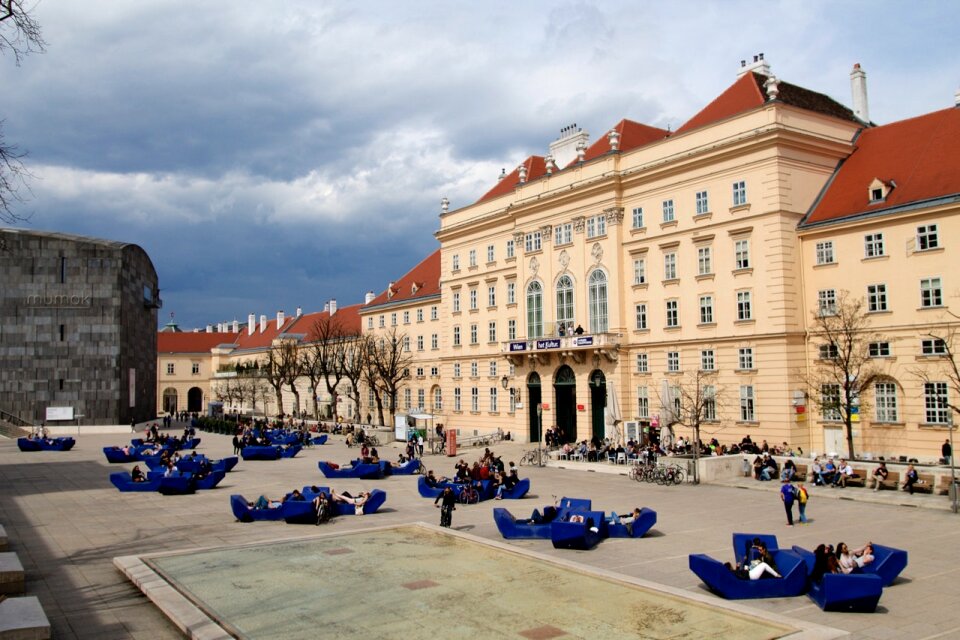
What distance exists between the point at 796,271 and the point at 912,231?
18.0 ft

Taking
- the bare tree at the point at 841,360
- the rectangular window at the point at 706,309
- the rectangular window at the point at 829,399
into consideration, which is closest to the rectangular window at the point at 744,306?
the rectangular window at the point at 706,309

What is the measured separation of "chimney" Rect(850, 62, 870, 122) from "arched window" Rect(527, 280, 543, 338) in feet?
69.2

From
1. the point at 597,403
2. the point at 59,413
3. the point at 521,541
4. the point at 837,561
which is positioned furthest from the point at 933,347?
the point at 59,413

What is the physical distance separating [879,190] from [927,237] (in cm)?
352

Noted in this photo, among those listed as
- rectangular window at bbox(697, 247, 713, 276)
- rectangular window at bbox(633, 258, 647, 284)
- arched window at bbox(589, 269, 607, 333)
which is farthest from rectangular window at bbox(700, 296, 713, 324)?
arched window at bbox(589, 269, 607, 333)

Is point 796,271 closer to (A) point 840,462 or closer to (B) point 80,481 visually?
(A) point 840,462

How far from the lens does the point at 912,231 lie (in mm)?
34125

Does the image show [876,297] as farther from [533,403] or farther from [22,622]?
[22,622]

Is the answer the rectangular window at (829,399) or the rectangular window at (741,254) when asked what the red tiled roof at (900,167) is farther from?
the rectangular window at (829,399)

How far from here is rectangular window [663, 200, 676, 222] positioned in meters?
43.1

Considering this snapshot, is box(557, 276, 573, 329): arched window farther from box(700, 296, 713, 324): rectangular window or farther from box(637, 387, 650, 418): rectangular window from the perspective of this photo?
box(700, 296, 713, 324): rectangular window

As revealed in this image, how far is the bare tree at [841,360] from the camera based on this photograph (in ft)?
112

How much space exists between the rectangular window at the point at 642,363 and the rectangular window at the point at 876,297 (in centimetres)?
1238

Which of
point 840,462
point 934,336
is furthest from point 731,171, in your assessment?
point 840,462
